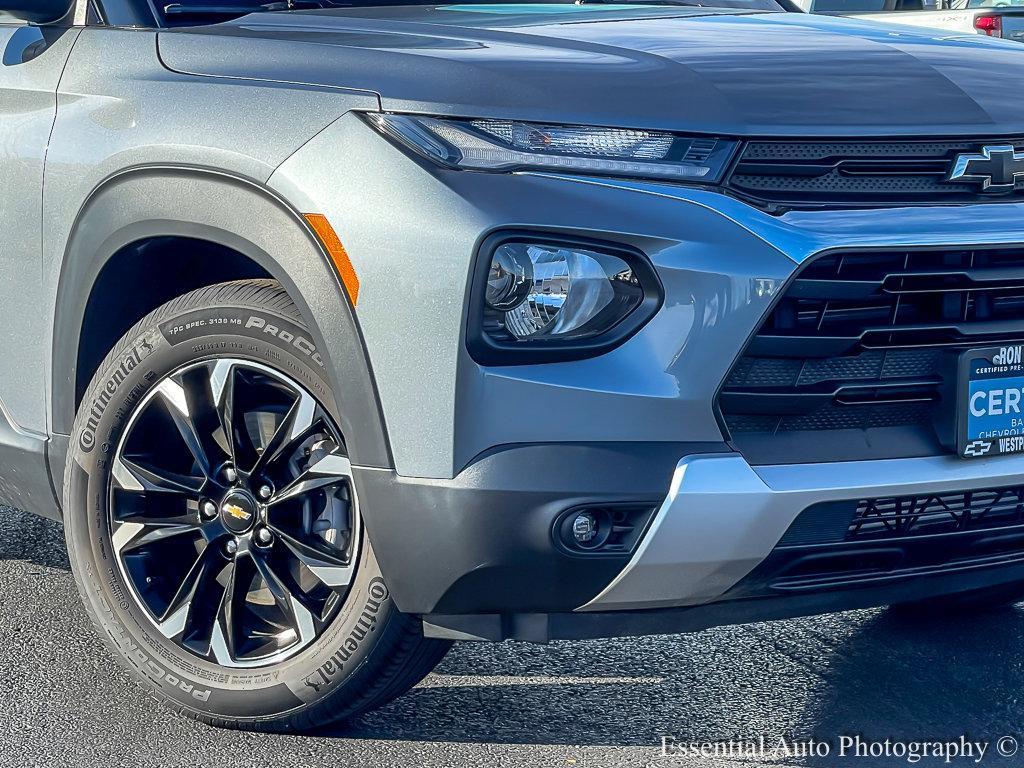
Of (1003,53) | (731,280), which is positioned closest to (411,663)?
(731,280)

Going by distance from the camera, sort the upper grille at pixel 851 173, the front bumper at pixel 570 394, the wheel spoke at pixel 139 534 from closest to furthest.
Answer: the front bumper at pixel 570 394 < the upper grille at pixel 851 173 < the wheel spoke at pixel 139 534

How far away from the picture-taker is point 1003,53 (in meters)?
2.94

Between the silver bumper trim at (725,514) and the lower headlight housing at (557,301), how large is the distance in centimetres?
26

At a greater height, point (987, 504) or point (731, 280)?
Answer: point (731, 280)

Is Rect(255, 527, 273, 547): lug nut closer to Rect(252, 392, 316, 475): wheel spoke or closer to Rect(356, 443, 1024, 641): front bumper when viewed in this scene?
Rect(252, 392, 316, 475): wheel spoke

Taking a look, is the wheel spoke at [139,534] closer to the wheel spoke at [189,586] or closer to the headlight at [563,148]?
the wheel spoke at [189,586]

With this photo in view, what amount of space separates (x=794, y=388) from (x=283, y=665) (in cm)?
110

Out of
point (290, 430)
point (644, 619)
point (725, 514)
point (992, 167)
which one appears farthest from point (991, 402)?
point (290, 430)

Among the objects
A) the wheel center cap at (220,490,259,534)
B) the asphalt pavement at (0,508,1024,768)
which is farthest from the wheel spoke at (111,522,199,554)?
the asphalt pavement at (0,508,1024,768)

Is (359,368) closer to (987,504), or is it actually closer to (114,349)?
(114,349)

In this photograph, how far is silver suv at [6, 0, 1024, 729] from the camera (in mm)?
2301

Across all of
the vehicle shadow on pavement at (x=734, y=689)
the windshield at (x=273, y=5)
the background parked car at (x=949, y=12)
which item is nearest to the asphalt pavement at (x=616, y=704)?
the vehicle shadow on pavement at (x=734, y=689)

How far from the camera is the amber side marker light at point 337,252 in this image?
2379 mm

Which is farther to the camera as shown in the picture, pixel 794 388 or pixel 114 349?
pixel 114 349
